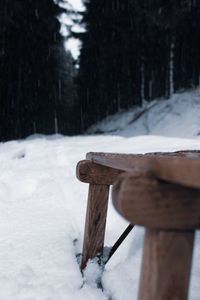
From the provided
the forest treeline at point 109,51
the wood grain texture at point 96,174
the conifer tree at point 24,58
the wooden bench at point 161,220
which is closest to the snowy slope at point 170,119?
the forest treeline at point 109,51

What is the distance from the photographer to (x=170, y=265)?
1.16 m

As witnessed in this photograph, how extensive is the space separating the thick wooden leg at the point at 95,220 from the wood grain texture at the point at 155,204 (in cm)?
140

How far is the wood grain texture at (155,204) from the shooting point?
3.89 feet

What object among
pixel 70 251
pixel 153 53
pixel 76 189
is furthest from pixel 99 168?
pixel 153 53

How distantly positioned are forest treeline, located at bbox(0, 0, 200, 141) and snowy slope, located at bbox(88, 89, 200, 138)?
2178mm

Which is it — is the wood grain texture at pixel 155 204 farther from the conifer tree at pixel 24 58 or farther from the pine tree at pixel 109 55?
the pine tree at pixel 109 55

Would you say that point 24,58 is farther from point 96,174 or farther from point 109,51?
point 96,174

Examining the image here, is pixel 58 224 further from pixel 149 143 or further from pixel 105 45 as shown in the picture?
pixel 105 45

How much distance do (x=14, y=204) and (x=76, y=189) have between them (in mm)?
740

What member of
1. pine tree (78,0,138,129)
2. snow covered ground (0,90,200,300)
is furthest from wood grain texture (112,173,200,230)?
pine tree (78,0,138,129)

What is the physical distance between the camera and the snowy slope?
12.1 metres

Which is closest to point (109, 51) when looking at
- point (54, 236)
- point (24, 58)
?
point (24, 58)

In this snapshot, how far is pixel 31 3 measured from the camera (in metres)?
15.0

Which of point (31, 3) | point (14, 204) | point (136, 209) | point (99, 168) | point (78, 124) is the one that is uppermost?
point (31, 3)
